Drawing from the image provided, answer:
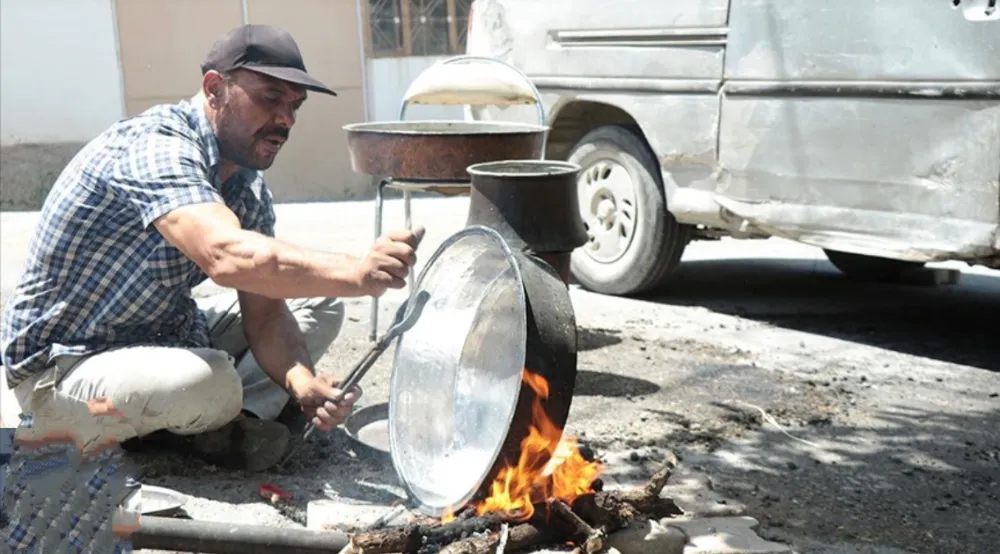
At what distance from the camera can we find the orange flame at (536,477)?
2.72 metres

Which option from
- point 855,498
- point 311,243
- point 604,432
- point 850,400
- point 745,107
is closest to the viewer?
point 855,498

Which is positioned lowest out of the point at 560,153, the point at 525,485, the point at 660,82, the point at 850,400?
the point at 850,400

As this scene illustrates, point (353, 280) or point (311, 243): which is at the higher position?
point (353, 280)

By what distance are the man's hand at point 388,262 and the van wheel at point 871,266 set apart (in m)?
4.84

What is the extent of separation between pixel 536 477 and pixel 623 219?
3.90 metres

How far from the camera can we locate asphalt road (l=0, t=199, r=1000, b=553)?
351 centimetres

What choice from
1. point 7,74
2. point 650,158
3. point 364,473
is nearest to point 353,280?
point 364,473

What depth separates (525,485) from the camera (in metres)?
2.76

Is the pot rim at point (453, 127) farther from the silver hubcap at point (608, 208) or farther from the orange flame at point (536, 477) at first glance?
the orange flame at point (536, 477)

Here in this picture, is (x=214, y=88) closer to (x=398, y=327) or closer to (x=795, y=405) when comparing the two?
(x=398, y=327)

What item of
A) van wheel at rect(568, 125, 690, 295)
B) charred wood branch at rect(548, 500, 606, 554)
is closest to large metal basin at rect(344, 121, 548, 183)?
van wheel at rect(568, 125, 690, 295)

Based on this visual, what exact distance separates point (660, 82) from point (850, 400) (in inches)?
85.0

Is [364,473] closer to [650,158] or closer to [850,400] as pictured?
[850,400]

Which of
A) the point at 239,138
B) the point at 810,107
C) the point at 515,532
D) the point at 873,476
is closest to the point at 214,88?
the point at 239,138
